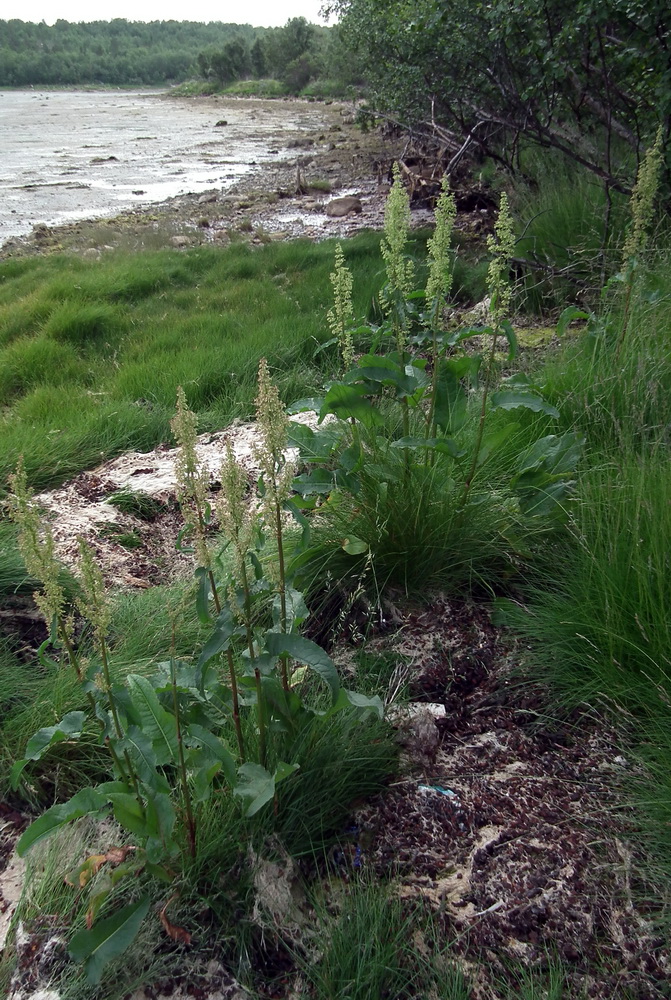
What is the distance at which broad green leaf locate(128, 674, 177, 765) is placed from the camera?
171cm

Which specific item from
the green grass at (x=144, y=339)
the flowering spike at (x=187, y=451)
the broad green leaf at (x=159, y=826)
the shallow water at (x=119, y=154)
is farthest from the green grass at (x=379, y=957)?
the shallow water at (x=119, y=154)

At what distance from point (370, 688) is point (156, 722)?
2.58 ft

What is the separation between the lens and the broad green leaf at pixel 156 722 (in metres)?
1.71

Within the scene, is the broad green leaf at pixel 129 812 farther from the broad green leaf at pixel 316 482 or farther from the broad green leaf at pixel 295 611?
the broad green leaf at pixel 316 482

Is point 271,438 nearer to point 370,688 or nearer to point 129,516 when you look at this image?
point 370,688

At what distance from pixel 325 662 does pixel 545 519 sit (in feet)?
4.56

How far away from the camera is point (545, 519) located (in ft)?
8.75

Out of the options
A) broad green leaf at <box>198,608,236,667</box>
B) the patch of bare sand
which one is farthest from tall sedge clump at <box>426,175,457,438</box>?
broad green leaf at <box>198,608,236,667</box>

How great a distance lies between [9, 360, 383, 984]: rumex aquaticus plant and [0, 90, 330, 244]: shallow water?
12951 millimetres

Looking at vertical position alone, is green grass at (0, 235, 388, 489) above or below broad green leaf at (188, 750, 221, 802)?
below

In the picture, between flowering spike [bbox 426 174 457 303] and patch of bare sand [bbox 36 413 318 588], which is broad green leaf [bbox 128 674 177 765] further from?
flowering spike [bbox 426 174 457 303]

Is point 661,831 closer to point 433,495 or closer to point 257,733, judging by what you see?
point 257,733

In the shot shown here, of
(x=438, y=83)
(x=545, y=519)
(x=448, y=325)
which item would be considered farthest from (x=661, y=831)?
(x=438, y=83)

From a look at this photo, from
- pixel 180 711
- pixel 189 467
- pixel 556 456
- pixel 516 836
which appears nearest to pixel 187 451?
pixel 189 467
